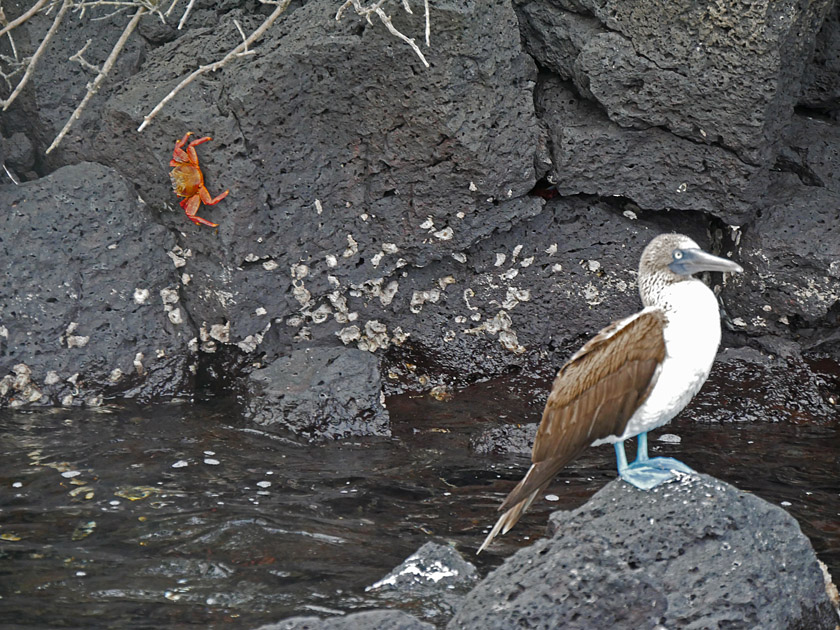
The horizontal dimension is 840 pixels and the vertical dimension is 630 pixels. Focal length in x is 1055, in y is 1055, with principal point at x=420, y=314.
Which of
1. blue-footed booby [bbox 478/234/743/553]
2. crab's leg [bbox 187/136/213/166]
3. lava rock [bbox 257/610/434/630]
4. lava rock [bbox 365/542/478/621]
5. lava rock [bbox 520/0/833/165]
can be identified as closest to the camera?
lava rock [bbox 257/610/434/630]

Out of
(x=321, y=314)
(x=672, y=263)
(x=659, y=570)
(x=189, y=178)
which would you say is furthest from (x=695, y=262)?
(x=321, y=314)

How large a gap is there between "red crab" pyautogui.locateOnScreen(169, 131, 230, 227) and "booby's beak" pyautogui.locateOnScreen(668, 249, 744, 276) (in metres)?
3.82

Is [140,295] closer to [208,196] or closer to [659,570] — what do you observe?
[208,196]

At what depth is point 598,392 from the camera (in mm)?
4090

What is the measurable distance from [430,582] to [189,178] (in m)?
3.34

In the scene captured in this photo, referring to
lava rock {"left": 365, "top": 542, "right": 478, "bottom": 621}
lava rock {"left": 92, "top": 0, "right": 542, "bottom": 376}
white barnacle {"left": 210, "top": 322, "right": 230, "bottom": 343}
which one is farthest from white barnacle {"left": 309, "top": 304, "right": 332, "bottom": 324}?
lava rock {"left": 365, "top": 542, "right": 478, "bottom": 621}

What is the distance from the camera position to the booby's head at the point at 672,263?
155 inches

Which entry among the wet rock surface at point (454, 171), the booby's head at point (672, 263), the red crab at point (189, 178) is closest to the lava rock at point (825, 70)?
the wet rock surface at point (454, 171)

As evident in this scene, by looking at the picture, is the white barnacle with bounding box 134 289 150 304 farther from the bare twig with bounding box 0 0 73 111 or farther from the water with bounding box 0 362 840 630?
the bare twig with bounding box 0 0 73 111

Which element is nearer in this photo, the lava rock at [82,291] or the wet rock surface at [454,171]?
the wet rock surface at [454,171]

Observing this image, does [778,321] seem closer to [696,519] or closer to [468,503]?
[468,503]

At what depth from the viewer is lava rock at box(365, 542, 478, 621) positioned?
475 centimetres

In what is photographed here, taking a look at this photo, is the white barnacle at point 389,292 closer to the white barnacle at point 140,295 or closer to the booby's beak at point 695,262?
the white barnacle at point 140,295

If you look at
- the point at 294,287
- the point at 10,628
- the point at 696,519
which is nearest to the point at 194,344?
the point at 294,287
